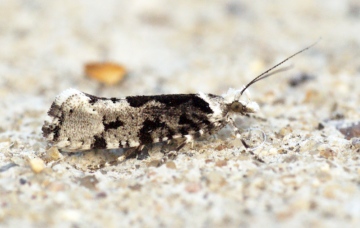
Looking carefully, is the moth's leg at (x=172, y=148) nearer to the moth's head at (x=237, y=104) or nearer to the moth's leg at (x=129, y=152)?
the moth's leg at (x=129, y=152)

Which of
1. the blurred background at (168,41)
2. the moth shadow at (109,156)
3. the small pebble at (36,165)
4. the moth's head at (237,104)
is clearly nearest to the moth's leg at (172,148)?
the moth shadow at (109,156)

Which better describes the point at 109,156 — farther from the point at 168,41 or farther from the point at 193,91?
the point at 168,41

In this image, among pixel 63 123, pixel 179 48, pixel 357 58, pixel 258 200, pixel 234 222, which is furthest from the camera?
pixel 179 48

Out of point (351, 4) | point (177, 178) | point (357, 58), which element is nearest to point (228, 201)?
point (177, 178)

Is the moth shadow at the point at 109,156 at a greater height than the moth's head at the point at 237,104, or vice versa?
the moth's head at the point at 237,104

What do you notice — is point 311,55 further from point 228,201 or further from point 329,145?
point 228,201

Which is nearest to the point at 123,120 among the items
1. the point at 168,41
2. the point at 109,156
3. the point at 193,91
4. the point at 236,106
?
the point at 109,156

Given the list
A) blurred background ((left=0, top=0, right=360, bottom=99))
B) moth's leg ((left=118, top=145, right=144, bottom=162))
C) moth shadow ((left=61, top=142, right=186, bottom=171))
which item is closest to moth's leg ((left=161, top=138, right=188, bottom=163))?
moth shadow ((left=61, top=142, right=186, bottom=171))
